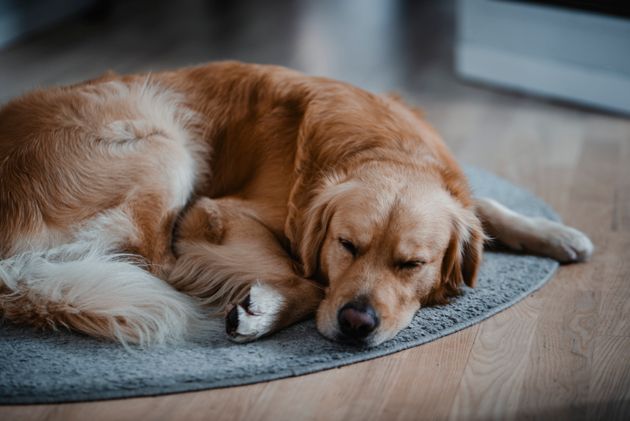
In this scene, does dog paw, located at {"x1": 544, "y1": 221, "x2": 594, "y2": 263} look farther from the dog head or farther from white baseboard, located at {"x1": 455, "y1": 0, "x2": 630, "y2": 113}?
white baseboard, located at {"x1": 455, "y1": 0, "x2": 630, "y2": 113}

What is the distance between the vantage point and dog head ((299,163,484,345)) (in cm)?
204

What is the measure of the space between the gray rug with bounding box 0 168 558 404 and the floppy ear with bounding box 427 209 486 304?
2.1 inches

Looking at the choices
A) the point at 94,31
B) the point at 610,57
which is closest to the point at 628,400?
the point at 610,57

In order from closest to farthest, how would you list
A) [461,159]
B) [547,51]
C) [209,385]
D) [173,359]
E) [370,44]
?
[209,385] < [173,359] < [461,159] < [547,51] < [370,44]

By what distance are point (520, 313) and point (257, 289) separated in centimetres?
83

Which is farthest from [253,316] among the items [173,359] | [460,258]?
[460,258]

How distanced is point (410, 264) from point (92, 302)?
2.95 feet

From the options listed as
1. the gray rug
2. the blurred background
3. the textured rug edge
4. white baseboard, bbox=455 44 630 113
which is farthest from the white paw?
white baseboard, bbox=455 44 630 113

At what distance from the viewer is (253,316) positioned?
6.84 feet

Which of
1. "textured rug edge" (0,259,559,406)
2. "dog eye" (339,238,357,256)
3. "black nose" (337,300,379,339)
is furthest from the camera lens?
Answer: "dog eye" (339,238,357,256)

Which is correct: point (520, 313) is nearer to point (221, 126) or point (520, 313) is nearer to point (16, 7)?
point (221, 126)

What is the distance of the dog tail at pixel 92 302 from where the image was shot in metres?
2.05

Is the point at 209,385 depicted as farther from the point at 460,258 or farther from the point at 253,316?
the point at 460,258

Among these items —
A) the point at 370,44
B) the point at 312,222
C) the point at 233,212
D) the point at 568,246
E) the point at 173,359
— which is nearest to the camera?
the point at 173,359
